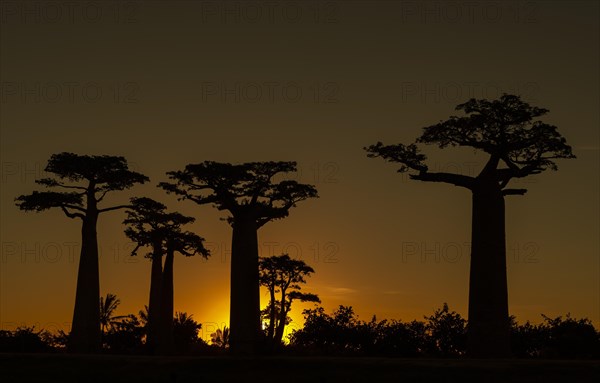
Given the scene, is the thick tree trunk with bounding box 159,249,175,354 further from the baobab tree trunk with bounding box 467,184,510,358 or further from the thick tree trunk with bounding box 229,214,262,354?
the baobab tree trunk with bounding box 467,184,510,358

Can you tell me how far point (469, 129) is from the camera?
36.3 meters

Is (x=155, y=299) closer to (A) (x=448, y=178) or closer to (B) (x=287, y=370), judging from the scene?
(A) (x=448, y=178)

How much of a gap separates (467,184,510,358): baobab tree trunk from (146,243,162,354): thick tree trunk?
19090 mm

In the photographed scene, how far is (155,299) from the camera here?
50688 millimetres

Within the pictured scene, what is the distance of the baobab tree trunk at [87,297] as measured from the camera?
138 ft

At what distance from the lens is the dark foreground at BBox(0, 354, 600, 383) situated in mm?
26109

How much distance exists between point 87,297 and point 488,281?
17.8 meters

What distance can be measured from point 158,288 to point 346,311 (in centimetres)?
1009

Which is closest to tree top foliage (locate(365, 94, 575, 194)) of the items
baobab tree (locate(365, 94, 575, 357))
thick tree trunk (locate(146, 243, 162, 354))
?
baobab tree (locate(365, 94, 575, 357))

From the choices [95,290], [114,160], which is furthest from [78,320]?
[114,160]

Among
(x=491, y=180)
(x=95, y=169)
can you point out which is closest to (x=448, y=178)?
(x=491, y=180)

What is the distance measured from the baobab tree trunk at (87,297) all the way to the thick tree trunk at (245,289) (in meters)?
5.94

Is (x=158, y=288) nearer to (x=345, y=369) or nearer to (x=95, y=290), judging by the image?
(x=95, y=290)

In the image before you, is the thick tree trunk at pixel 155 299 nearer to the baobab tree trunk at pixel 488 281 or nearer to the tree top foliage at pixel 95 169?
the tree top foliage at pixel 95 169
